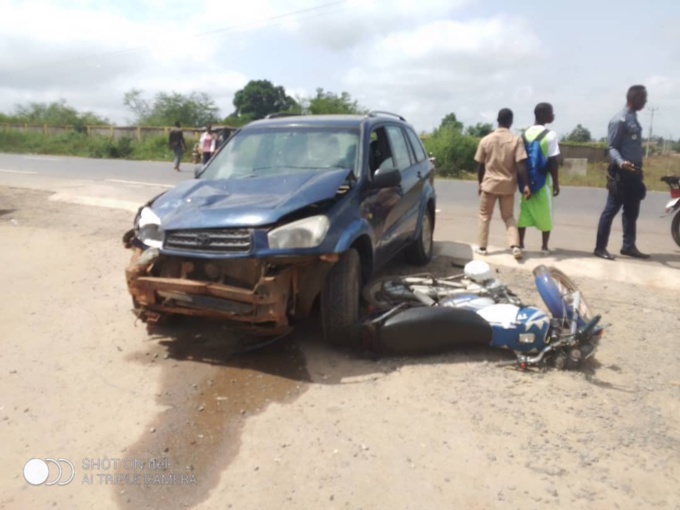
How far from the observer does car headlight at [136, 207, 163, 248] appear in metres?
4.42

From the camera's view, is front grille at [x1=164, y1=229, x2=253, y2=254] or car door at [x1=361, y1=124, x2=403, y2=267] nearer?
front grille at [x1=164, y1=229, x2=253, y2=254]

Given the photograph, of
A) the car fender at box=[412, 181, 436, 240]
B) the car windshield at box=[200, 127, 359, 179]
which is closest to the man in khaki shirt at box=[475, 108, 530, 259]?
the car fender at box=[412, 181, 436, 240]

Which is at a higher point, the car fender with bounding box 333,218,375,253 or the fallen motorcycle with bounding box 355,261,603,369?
the car fender with bounding box 333,218,375,253

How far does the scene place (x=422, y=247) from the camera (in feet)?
22.3

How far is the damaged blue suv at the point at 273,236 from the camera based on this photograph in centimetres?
402

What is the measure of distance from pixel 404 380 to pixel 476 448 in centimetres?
88

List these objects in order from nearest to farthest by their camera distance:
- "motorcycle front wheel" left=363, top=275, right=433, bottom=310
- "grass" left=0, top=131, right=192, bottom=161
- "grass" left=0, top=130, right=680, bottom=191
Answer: "motorcycle front wheel" left=363, top=275, right=433, bottom=310
"grass" left=0, top=130, right=680, bottom=191
"grass" left=0, top=131, right=192, bottom=161

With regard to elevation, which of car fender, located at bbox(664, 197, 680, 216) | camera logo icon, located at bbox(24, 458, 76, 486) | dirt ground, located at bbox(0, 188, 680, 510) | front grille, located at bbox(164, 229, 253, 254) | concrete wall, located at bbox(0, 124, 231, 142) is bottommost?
camera logo icon, located at bbox(24, 458, 76, 486)

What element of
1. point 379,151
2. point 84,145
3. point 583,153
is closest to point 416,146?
point 379,151

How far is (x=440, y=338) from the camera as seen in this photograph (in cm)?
431

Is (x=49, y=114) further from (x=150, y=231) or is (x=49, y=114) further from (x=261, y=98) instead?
(x=150, y=231)

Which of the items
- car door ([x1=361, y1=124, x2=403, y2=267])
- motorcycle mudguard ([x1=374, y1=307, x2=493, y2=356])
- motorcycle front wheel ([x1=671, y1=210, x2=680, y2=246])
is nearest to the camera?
motorcycle mudguard ([x1=374, y1=307, x2=493, y2=356])

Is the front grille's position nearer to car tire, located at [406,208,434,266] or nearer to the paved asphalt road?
car tire, located at [406,208,434,266]

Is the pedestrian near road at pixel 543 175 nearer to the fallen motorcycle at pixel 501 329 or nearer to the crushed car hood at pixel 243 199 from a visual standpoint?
the fallen motorcycle at pixel 501 329
